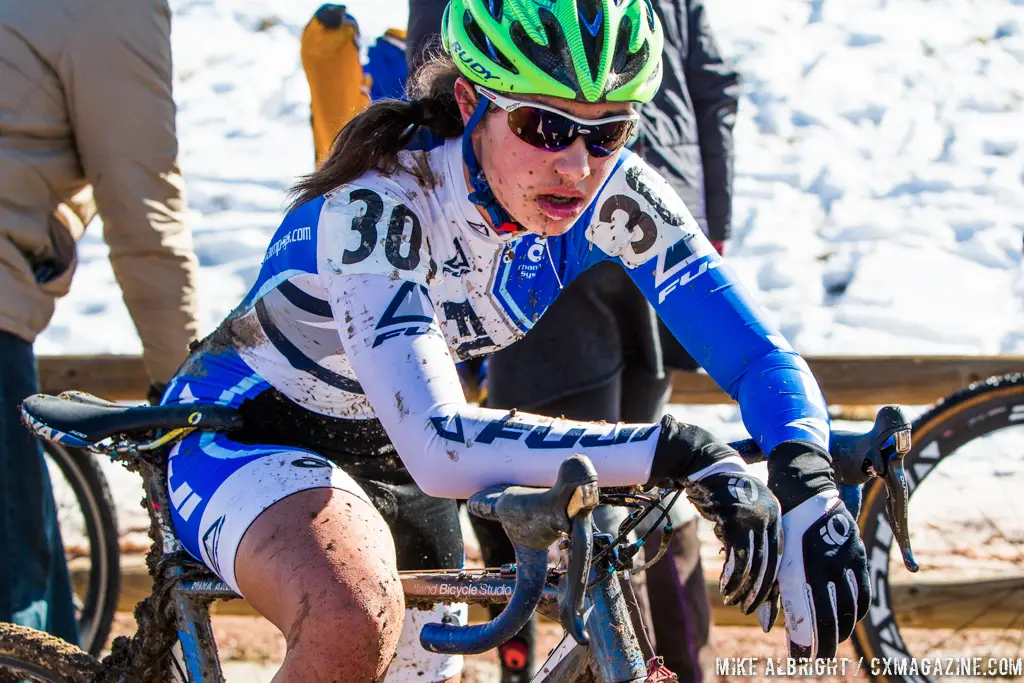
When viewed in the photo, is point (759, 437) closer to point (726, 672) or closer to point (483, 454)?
point (483, 454)

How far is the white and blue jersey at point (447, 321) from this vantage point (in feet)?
6.43

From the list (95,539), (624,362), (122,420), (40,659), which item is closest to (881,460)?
(122,420)

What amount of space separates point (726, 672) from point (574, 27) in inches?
108

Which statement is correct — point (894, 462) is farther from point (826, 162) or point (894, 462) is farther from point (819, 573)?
point (826, 162)

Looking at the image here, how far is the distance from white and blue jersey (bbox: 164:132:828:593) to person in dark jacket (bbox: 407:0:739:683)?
1007 millimetres

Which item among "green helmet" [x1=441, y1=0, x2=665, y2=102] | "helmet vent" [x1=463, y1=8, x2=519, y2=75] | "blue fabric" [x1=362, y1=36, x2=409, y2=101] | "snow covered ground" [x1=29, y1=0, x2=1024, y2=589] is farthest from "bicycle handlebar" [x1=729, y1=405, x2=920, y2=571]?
"snow covered ground" [x1=29, y1=0, x2=1024, y2=589]

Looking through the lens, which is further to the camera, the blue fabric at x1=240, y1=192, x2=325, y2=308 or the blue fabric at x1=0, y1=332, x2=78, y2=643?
the blue fabric at x1=0, y1=332, x2=78, y2=643

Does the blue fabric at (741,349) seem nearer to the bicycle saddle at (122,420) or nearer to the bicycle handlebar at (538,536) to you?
the bicycle handlebar at (538,536)

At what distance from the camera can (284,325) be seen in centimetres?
253

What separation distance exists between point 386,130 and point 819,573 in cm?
130

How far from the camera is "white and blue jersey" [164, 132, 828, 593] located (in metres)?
1.96

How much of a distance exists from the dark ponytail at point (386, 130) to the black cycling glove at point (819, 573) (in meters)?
1.12

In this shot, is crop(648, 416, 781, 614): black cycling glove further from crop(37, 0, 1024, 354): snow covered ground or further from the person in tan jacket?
crop(37, 0, 1024, 354): snow covered ground

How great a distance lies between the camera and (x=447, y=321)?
2.55 metres
